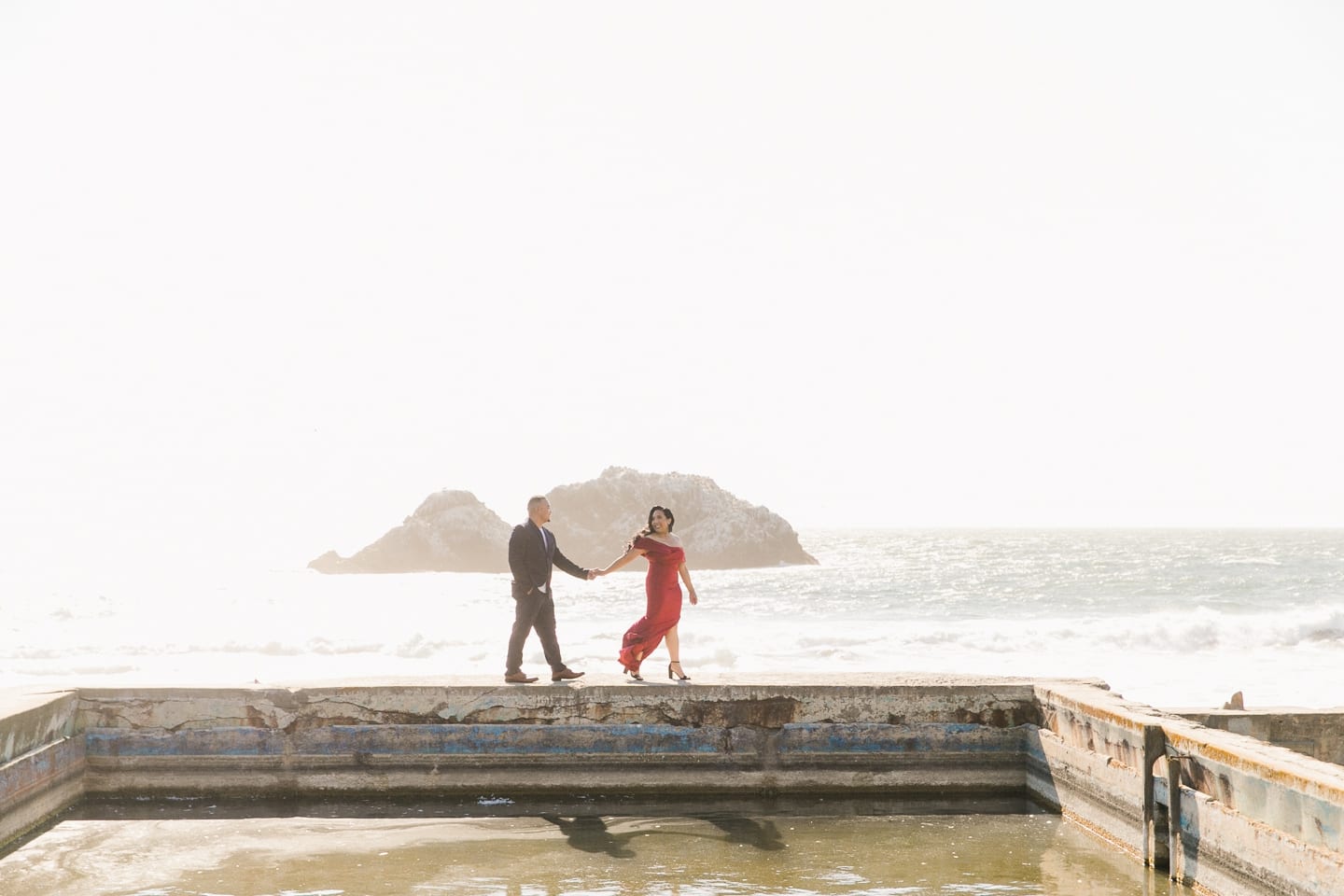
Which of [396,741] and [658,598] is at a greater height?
[658,598]

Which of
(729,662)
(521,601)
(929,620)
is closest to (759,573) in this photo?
(929,620)

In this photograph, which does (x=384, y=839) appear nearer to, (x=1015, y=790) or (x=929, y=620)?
(x=1015, y=790)

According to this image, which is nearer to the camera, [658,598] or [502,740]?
[502,740]

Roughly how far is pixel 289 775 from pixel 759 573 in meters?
66.9

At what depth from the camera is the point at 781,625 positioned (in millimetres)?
31922

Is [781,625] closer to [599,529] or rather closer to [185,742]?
[185,742]

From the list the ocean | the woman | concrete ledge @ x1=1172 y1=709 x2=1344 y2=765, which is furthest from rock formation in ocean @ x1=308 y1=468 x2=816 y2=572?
concrete ledge @ x1=1172 y1=709 x2=1344 y2=765

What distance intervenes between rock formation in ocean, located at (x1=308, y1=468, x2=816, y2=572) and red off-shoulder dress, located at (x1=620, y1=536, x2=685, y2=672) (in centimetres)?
7341

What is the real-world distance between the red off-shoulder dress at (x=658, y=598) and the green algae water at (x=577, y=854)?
1.51 metres

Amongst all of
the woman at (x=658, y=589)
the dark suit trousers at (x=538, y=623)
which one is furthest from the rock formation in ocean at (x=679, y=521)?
the dark suit trousers at (x=538, y=623)

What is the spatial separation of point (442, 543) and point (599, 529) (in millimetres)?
12369

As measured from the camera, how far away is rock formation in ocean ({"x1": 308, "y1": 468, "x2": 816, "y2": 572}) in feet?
276

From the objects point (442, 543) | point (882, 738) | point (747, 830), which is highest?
point (442, 543)

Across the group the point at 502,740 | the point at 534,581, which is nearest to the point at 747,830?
the point at 502,740
